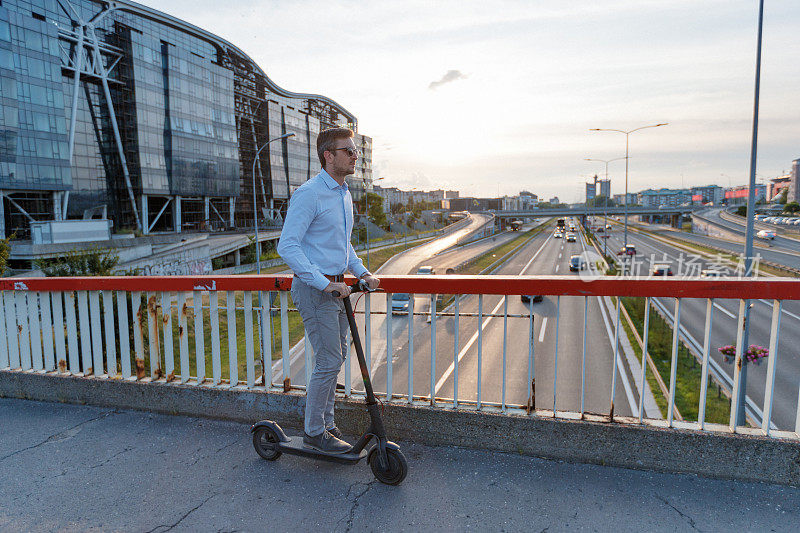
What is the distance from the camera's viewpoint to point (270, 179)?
73.8 m

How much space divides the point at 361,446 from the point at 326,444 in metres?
0.23

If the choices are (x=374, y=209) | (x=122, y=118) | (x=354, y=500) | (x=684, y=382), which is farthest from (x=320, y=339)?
(x=374, y=209)

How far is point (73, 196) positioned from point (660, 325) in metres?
50.4

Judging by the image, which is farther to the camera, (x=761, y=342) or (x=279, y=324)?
(x=761, y=342)

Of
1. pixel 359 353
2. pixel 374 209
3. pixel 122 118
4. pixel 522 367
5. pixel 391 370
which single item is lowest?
pixel 522 367

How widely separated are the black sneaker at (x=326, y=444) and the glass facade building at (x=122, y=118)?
28823mm

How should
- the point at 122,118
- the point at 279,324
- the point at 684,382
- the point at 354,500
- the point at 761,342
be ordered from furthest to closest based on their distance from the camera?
the point at 122,118, the point at 761,342, the point at 684,382, the point at 279,324, the point at 354,500

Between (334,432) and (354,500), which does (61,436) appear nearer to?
(334,432)

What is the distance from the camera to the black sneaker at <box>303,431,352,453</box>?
303 centimetres

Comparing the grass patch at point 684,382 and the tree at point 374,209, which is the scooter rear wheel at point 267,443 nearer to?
the grass patch at point 684,382

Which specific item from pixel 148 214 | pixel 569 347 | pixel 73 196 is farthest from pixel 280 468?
pixel 148 214

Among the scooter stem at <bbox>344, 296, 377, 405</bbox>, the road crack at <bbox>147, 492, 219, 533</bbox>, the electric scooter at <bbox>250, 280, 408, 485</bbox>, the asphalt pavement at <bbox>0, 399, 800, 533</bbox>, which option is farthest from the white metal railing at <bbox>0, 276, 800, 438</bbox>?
the road crack at <bbox>147, 492, 219, 533</bbox>

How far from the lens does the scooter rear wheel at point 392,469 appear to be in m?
2.81

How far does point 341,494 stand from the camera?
9.04ft
